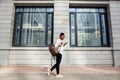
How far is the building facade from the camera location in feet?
29.7

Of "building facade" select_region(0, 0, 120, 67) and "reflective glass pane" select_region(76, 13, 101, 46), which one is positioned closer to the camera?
"building facade" select_region(0, 0, 120, 67)

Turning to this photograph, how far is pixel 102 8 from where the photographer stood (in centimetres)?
1012

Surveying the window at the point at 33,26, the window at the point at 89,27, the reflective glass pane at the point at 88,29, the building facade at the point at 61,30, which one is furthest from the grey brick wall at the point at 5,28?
the reflective glass pane at the point at 88,29

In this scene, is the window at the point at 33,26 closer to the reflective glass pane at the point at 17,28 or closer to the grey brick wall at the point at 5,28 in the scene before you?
the reflective glass pane at the point at 17,28

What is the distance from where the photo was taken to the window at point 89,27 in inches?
380

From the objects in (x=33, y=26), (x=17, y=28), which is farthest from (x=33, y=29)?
(x=17, y=28)

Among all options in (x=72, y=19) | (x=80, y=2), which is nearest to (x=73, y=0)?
(x=80, y=2)

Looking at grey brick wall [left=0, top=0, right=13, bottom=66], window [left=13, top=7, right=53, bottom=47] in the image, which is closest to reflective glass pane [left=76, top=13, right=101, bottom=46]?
window [left=13, top=7, right=53, bottom=47]

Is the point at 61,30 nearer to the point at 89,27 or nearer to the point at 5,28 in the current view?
the point at 89,27

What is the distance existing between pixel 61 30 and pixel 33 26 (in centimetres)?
192

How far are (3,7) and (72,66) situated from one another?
5568mm

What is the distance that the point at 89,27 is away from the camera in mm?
9906

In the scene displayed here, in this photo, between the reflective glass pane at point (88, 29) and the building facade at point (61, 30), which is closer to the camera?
the building facade at point (61, 30)

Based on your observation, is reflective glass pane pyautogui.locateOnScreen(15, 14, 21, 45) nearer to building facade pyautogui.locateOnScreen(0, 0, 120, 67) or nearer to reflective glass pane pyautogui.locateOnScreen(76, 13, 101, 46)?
building facade pyautogui.locateOnScreen(0, 0, 120, 67)
